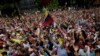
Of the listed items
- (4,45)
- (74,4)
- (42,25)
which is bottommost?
(74,4)

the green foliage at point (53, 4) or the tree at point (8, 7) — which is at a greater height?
the tree at point (8, 7)

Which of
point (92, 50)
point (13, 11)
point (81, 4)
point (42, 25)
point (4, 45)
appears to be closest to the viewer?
point (92, 50)

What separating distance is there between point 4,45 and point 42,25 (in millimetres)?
6615

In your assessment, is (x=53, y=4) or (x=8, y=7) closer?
(x=8, y=7)

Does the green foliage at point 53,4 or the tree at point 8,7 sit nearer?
the tree at point 8,7

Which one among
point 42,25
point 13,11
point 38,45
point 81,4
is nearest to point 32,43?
point 38,45

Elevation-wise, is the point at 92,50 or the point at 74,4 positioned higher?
the point at 92,50

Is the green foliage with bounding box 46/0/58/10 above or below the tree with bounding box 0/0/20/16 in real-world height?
below

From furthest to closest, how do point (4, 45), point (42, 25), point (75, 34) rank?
point (42, 25)
point (4, 45)
point (75, 34)

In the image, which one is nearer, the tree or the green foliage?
the tree

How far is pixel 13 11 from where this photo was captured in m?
A: 71.8

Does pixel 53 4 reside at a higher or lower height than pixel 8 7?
lower

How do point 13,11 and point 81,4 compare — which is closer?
point 13,11

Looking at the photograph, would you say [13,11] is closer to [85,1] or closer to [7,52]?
[85,1]
